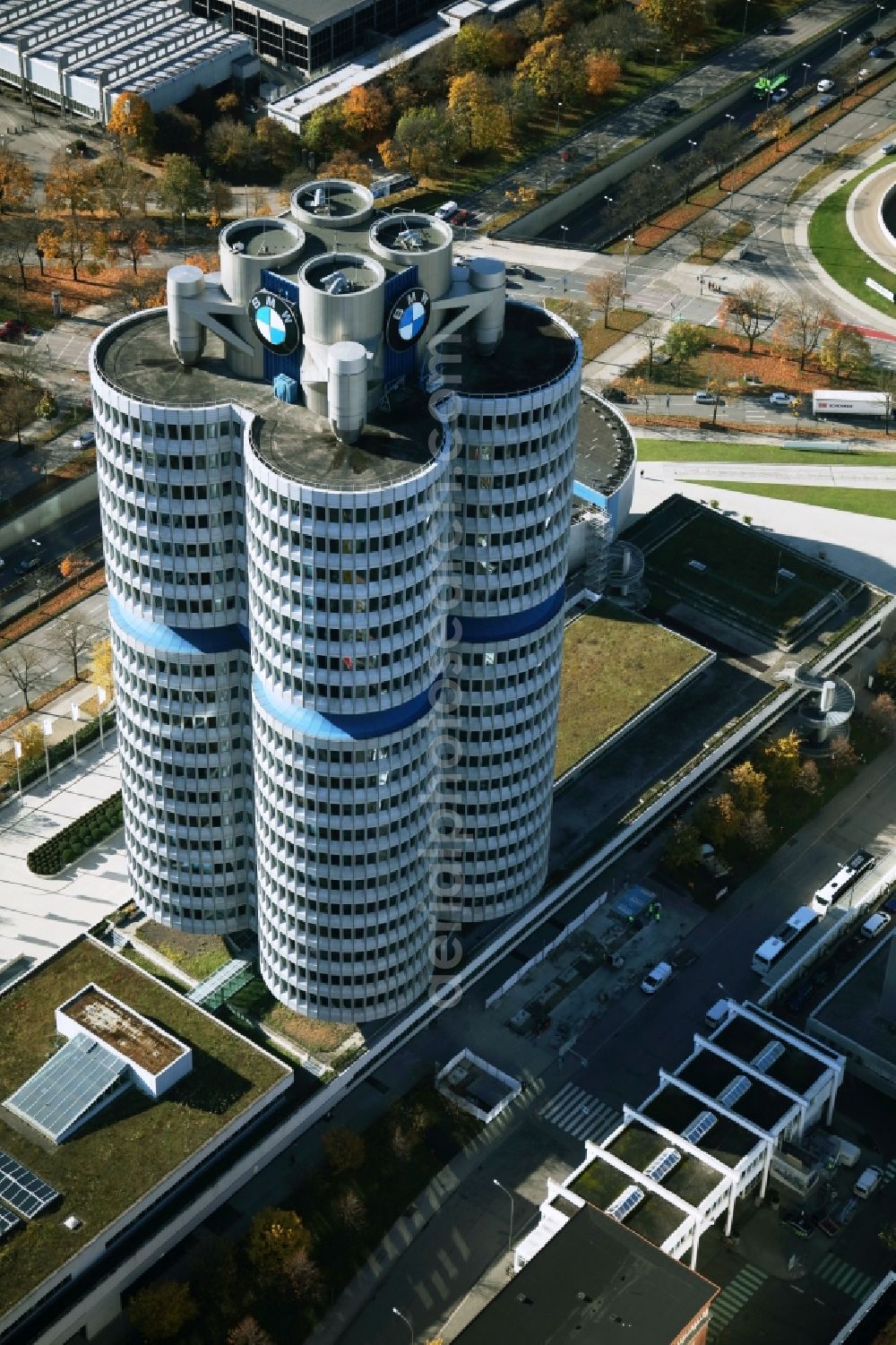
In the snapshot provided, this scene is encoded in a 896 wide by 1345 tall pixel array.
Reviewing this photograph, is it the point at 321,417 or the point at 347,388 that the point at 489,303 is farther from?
the point at 347,388

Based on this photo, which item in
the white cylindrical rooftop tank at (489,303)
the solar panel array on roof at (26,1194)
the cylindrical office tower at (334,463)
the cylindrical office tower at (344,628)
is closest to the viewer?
the cylindrical office tower at (344,628)

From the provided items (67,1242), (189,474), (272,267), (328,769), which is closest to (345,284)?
(272,267)

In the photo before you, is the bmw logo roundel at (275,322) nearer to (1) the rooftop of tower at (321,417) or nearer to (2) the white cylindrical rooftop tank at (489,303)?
(1) the rooftop of tower at (321,417)

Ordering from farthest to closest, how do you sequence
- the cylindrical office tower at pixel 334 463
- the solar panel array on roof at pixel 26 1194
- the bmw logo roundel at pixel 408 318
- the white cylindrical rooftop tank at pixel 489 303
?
1. the solar panel array on roof at pixel 26 1194
2. the white cylindrical rooftop tank at pixel 489 303
3. the bmw logo roundel at pixel 408 318
4. the cylindrical office tower at pixel 334 463

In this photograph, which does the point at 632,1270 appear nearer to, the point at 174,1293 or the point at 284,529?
the point at 174,1293

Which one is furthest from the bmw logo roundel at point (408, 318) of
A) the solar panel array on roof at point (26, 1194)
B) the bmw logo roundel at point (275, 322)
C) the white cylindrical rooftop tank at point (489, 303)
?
the solar panel array on roof at point (26, 1194)

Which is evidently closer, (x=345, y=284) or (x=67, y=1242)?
(x=345, y=284)

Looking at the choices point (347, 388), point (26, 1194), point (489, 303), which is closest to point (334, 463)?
point (347, 388)
